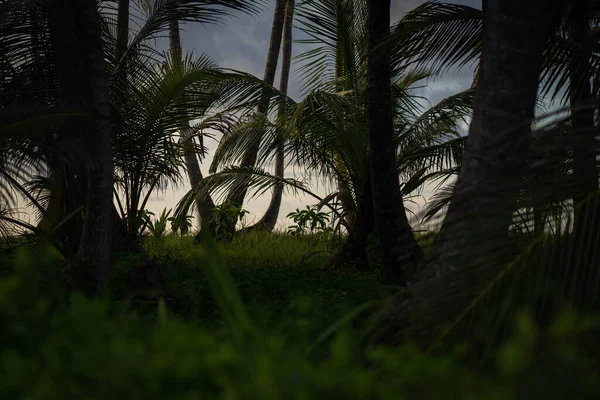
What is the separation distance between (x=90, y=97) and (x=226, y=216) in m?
5.61

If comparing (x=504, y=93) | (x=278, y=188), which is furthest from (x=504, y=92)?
(x=278, y=188)

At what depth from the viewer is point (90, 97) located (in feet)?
16.6

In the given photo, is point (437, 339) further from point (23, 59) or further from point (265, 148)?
point (265, 148)

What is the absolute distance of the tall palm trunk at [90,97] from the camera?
16.0 ft

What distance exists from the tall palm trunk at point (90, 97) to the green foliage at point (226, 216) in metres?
5.17

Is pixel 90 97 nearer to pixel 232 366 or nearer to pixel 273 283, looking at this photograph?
pixel 273 283

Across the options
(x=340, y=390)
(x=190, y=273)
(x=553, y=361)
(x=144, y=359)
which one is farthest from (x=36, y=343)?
(x=190, y=273)

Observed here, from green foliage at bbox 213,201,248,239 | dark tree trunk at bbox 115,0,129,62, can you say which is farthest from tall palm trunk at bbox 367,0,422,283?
green foliage at bbox 213,201,248,239

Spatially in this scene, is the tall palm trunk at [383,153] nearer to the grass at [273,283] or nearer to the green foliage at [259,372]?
the grass at [273,283]

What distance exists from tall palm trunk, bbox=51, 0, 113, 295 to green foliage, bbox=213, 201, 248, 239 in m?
5.17

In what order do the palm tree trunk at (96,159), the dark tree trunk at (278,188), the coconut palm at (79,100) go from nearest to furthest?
the coconut palm at (79,100) < the palm tree trunk at (96,159) < the dark tree trunk at (278,188)

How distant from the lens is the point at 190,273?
264 inches

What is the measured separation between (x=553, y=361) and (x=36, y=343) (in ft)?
3.37

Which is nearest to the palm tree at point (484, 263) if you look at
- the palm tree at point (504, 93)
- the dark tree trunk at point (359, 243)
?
the palm tree at point (504, 93)
